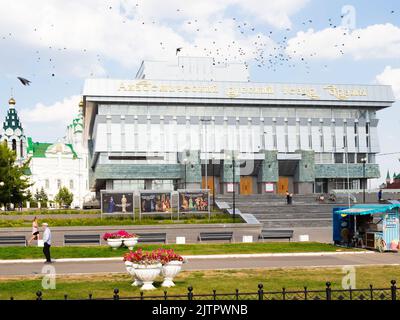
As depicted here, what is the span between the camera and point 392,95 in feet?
290

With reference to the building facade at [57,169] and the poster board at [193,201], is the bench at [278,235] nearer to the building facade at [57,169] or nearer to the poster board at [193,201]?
Answer: the poster board at [193,201]

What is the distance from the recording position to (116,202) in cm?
4553

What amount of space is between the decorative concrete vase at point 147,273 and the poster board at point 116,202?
95.3 feet

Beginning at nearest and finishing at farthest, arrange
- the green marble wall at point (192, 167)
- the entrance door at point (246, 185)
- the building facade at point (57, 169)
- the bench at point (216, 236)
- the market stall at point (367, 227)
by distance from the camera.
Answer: the market stall at point (367, 227) → the bench at point (216, 236) → the green marble wall at point (192, 167) → the entrance door at point (246, 185) → the building facade at point (57, 169)

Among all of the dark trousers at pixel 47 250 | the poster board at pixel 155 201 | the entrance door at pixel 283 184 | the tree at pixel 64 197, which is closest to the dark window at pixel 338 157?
the entrance door at pixel 283 184

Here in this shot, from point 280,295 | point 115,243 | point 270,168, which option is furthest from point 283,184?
point 280,295

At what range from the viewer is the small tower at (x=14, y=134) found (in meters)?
139

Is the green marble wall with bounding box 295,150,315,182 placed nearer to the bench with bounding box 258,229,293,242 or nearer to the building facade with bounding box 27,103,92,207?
the bench with bounding box 258,229,293,242

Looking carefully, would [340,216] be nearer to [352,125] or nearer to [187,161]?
[187,161]

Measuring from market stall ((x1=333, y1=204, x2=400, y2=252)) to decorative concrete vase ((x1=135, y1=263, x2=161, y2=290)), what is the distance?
15.0 meters

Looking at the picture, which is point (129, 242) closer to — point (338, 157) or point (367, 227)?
point (367, 227)

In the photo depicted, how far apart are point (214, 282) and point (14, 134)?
431 ft
